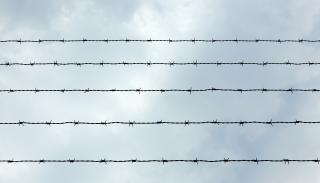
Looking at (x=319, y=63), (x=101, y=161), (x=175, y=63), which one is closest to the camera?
(x=101, y=161)

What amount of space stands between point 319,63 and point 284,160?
3.03 m

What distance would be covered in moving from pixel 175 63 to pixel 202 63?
66 cm

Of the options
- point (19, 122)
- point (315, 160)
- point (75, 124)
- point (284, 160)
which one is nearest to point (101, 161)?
point (75, 124)

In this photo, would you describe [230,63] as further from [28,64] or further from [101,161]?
[28,64]

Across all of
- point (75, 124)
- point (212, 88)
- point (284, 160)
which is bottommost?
point (284, 160)

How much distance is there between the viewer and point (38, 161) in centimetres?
1172

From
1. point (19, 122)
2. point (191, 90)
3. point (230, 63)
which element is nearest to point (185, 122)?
point (191, 90)

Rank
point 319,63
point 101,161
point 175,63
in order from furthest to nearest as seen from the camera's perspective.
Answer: point 319,63, point 175,63, point 101,161

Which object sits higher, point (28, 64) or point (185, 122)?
point (28, 64)

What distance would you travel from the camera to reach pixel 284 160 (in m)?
11.8

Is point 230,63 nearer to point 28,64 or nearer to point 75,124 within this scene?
point 75,124

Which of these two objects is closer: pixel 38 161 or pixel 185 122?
pixel 38 161

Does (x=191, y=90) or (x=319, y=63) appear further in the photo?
(x=319, y=63)

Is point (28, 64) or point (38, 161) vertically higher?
point (28, 64)
